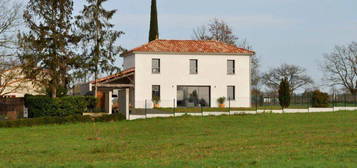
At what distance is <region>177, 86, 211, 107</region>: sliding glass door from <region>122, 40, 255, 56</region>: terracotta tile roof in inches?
138

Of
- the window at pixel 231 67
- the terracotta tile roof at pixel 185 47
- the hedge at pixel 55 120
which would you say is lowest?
the hedge at pixel 55 120

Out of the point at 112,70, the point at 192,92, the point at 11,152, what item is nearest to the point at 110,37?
the point at 112,70

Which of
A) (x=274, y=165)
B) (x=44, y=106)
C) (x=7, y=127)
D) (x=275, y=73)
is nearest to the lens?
(x=274, y=165)

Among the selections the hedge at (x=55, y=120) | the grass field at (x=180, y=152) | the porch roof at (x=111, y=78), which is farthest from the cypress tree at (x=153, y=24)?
the grass field at (x=180, y=152)

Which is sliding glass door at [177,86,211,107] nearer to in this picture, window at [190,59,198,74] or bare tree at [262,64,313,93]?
window at [190,59,198,74]

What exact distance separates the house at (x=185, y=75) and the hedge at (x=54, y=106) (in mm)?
8622

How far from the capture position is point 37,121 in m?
34.1

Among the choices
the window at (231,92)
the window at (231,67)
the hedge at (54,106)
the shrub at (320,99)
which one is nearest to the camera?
the hedge at (54,106)

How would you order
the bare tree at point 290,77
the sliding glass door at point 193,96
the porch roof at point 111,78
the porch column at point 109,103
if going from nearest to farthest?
the porch column at point 109,103, the porch roof at point 111,78, the sliding glass door at point 193,96, the bare tree at point 290,77

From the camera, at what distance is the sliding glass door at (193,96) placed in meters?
49.7

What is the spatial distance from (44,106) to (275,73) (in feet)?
213

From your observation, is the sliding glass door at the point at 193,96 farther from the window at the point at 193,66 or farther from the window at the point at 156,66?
the window at the point at 156,66

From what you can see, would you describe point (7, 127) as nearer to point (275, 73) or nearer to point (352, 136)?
point (352, 136)

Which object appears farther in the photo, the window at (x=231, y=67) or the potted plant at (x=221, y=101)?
the window at (x=231, y=67)
